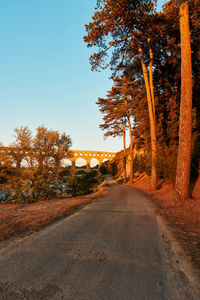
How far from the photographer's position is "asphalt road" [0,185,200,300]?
62.9 inches

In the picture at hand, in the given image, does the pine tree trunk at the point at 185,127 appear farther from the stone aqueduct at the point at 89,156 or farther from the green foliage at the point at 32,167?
the stone aqueduct at the point at 89,156

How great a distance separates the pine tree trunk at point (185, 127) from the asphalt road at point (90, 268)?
4347mm

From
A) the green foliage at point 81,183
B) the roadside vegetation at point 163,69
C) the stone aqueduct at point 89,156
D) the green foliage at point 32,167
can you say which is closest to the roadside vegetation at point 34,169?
the green foliage at point 32,167

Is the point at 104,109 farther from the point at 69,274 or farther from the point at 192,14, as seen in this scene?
the point at 69,274

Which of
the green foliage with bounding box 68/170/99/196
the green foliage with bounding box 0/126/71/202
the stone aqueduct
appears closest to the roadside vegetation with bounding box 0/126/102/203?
the green foliage with bounding box 0/126/71/202

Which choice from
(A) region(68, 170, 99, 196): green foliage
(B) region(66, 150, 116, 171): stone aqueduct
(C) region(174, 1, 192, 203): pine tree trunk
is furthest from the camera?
(B) region(66, 150, 116, 171): stone aqueduct

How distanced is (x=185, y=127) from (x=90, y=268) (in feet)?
23.3

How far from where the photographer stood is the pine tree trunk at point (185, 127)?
7031mm

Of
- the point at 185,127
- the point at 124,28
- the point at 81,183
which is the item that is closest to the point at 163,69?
the point at 124,28

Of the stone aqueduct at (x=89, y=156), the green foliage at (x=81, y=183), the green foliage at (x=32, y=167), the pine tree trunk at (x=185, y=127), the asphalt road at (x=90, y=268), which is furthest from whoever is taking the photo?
the stone aqueduct at (x=89, y=156)

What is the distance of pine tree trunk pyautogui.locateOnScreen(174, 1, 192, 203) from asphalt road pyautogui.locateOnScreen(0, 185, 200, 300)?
14.3 ft

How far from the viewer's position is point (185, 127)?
726 cm

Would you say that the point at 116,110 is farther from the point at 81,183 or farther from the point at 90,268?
the point at 90,268

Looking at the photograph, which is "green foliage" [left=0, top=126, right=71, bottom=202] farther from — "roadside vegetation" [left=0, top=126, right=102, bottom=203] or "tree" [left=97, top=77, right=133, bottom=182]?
"tree" [left=97, top=77, right=133, bottom=182]
